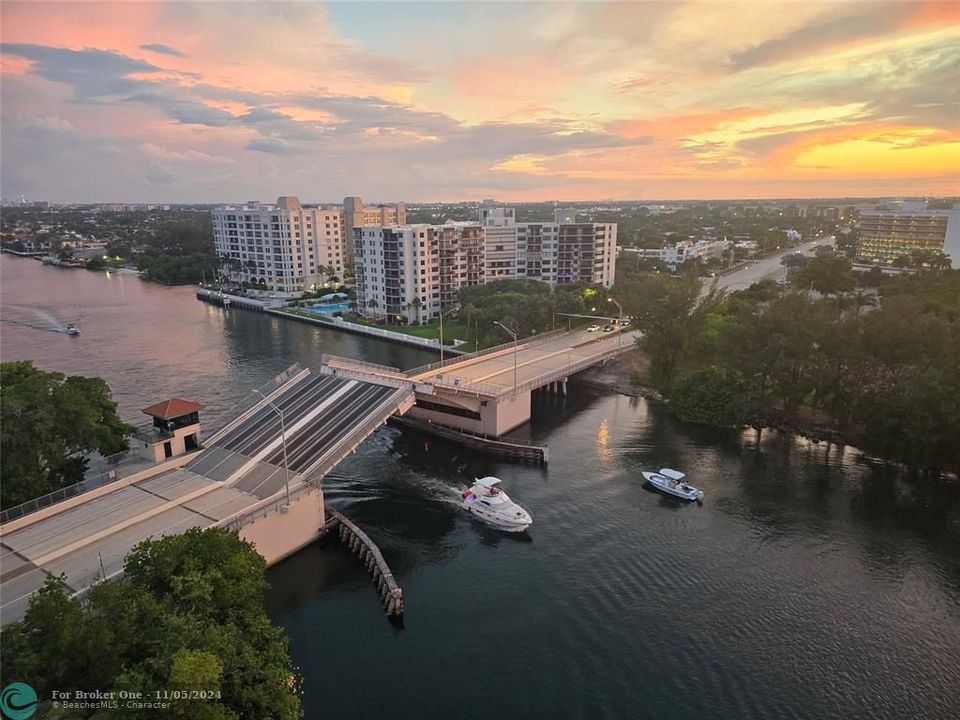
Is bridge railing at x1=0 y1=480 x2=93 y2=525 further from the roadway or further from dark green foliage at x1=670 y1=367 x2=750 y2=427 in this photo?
the roadway

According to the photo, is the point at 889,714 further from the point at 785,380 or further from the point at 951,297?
the point at 951,297

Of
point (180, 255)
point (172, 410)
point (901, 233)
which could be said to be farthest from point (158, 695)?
point (901, 233)

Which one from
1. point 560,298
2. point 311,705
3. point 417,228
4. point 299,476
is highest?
point 417,228

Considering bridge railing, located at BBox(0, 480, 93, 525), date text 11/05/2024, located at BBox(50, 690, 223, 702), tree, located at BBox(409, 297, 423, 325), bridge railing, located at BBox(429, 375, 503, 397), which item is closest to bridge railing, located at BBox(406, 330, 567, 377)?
bridge railing, located at BBox(429, 375, 503, 397)

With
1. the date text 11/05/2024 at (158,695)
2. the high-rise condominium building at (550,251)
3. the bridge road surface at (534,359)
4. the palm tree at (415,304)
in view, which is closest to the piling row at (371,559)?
the date text 11/05/2024 at (158,695)

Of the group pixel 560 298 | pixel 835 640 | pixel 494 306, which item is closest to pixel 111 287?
pixel 494 306

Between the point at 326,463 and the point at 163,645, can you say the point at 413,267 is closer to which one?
the point at 326,463
